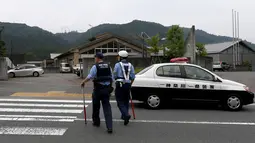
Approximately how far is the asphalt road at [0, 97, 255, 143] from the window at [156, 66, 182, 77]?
1.17 m

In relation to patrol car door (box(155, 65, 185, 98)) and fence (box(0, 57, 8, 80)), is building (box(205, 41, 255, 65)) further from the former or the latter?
patrol car door (box(155, 65, 185, 98))

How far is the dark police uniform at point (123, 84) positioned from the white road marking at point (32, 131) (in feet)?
5.00

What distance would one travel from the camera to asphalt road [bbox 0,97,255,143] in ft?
19.1

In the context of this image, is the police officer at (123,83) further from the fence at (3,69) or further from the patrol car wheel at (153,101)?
the fence at (3,69)

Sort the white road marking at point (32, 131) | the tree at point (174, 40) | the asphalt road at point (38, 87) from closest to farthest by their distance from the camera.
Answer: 1. the white road marking at point (32, 131)
2. the asphalt road at point (38, 87)
3. the tree at point (174, 40)

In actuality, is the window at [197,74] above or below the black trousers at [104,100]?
above

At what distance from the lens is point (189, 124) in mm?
7098

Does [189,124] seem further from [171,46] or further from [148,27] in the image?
[148,27]

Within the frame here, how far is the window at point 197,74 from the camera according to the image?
9125 millimetres

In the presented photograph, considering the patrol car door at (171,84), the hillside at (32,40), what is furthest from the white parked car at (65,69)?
the patrol car door at (171,84)

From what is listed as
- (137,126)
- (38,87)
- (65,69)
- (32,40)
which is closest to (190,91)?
(137,126)

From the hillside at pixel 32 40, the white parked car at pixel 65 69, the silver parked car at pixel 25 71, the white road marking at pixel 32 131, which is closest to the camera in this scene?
the white road marking at pixel 32 131

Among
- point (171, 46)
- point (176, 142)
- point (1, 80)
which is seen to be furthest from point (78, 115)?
point (171, 46)

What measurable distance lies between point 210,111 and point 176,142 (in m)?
3.69
